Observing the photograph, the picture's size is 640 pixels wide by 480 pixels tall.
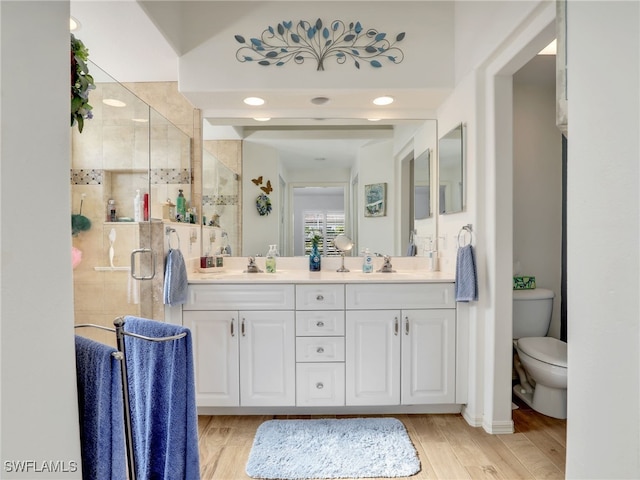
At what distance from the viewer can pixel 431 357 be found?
2.27 metres

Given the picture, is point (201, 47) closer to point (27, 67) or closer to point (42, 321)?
point (27, 67)

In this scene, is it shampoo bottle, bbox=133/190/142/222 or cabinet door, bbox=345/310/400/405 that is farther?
shampoo bottle, bbox=133/190/142/222

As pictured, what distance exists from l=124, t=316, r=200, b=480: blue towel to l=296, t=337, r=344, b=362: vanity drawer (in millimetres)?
1136

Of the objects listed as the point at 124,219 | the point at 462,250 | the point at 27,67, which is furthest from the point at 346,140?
the point at 27,67

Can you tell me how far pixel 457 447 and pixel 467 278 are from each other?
0.92m

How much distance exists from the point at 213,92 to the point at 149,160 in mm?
652

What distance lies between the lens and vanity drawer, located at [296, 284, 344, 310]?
7.38 ft

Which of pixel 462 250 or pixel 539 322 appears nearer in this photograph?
pixel 462 250

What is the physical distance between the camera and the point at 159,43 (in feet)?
7.18

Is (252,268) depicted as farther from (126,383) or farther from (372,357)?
(126,383)

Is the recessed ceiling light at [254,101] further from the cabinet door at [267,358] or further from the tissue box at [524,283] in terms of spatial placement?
the tissue box at [524,283]
